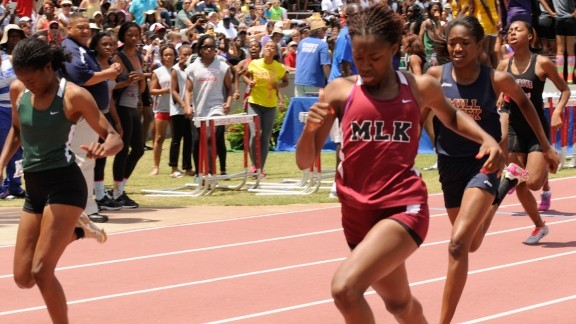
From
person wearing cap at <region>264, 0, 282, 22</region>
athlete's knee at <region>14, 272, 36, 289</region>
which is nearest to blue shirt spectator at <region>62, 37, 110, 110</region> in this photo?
athlete's knee at <region>14, 272, 36, 289</region>

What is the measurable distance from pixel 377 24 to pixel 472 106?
2.41 metres

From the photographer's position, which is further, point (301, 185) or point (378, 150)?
point (301, 185)

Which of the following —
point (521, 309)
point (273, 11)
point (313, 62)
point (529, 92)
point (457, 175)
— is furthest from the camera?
point (273, 11)

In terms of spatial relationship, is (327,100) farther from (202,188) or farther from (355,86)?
(202,188)

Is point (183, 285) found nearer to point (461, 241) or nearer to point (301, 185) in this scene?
point (461, 241)

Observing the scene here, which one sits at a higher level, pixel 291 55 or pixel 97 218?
pixel 291 55

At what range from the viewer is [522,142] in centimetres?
1104

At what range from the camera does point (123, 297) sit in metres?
8.69

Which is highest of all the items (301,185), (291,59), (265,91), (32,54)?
(32,54)

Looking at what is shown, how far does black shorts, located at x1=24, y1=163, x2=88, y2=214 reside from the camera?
22.7 ft

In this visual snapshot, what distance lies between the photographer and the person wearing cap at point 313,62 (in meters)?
18.5

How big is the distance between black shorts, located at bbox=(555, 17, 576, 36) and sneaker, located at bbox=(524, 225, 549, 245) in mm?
9263

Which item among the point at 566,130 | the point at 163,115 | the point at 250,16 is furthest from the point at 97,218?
the point at 250,16

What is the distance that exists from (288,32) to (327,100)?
21.1m
